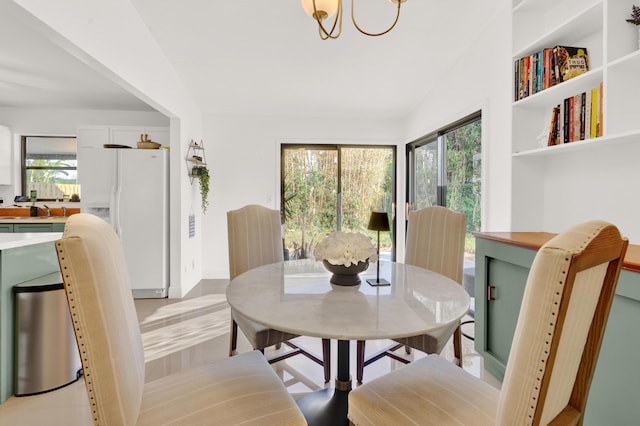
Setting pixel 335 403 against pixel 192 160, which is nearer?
pixel 335 403

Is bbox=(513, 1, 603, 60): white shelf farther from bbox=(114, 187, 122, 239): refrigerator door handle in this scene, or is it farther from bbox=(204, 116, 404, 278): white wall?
bbox=(114, 187, 122, 239): refrigerator door handle

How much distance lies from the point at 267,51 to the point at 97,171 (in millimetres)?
2319

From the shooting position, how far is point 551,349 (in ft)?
1.93

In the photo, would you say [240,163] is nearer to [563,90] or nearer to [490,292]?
[490,292]

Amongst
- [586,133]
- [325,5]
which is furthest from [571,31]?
[325,5]

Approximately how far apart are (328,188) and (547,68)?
10.7 feet

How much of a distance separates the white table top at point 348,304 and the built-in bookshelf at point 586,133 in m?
1.07

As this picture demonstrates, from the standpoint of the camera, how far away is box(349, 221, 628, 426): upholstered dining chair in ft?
1.90

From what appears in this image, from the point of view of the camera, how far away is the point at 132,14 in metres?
2.54

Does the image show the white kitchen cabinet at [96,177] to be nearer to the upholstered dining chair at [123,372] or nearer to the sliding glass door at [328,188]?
the sliding glass door at [328,188]

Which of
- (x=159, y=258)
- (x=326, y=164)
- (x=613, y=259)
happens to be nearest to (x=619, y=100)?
(x=613, y=259)

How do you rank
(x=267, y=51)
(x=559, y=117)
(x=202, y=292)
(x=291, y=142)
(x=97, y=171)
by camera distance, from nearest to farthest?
(x=559, y=117), (x=267, y=51), (x=97, y=171), (x=202, y=292), (x=291, y=142)

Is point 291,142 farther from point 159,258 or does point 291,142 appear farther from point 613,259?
point 613,259

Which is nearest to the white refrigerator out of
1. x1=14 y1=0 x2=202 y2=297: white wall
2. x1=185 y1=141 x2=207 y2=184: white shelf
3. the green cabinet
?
x1=14 y1=0 x2=202 y2=297: white wall
